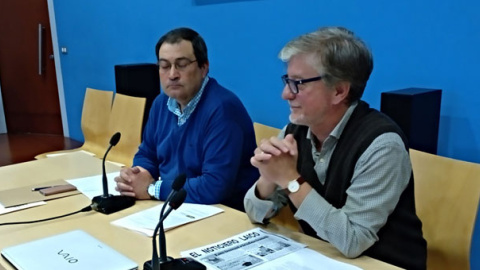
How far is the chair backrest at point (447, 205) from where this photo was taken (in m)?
1.53

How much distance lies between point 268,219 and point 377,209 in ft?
1.21

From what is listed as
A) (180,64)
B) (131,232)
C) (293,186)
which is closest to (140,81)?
(180,64)

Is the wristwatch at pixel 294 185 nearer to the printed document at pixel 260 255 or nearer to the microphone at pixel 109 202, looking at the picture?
the printed document at pixel 260 255

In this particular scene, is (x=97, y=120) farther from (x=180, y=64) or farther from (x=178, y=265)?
(x=178, y=265)

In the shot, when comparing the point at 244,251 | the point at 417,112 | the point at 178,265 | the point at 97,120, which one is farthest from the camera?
the point at 97,120

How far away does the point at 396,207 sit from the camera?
1.29 metres

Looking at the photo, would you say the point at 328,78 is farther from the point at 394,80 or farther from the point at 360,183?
the point at 394,80

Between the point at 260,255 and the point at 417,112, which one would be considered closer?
the point at 260,255

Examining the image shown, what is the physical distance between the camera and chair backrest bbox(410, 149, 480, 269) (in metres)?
1.53

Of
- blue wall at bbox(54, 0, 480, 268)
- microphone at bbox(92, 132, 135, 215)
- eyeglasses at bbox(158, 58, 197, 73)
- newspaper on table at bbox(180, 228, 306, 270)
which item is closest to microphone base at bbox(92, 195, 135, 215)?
microphone at bbox(92, 132, 135, 215)

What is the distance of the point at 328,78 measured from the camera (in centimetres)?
133

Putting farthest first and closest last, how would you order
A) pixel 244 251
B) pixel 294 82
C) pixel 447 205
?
pixel 447 205 → pixel 294 82 → pixel 244 251

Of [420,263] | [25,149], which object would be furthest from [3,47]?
[420,263]

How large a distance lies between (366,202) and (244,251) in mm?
356
